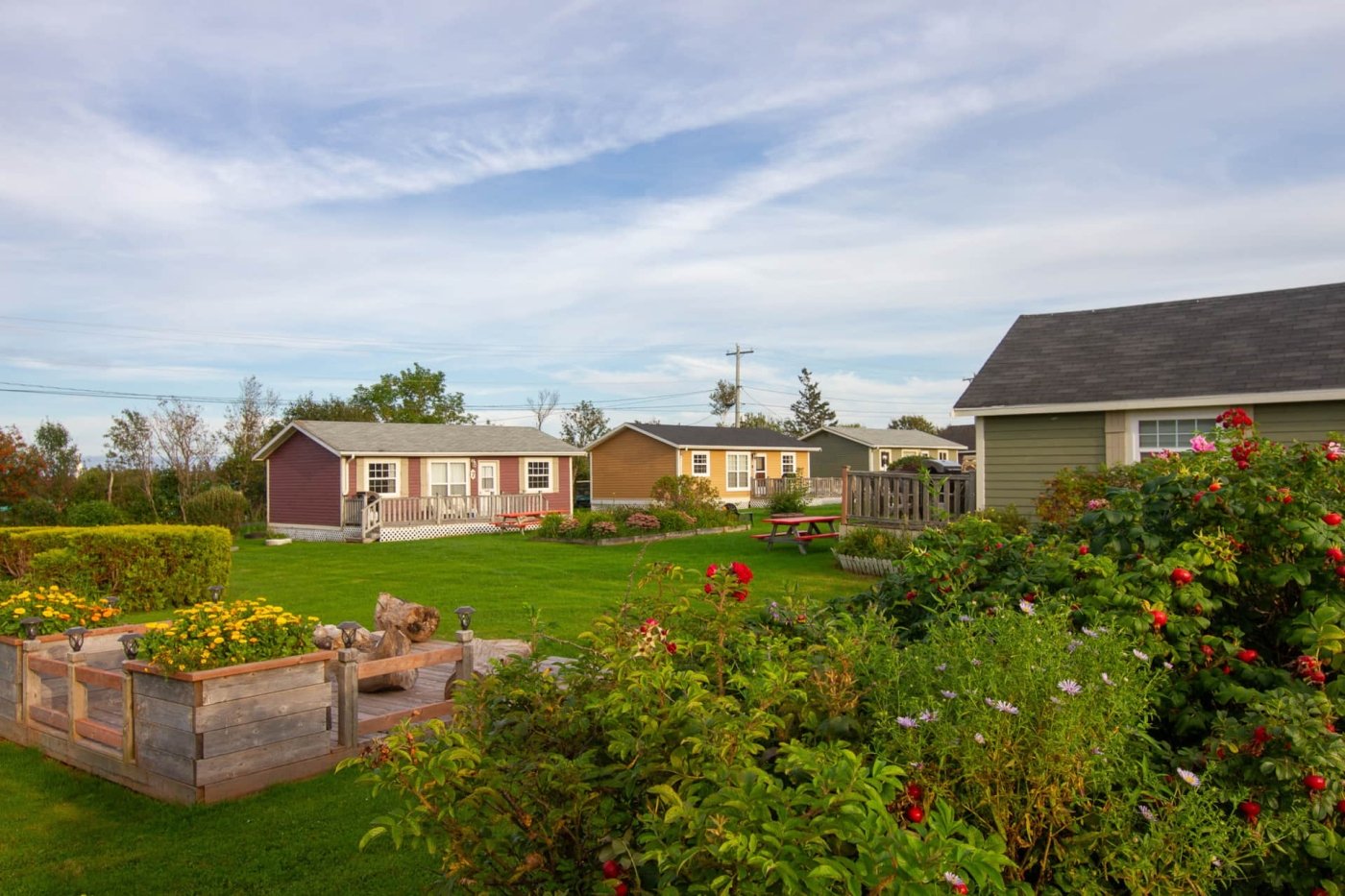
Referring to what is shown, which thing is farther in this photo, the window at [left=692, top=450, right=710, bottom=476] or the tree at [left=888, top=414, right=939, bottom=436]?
the tree at [left=888, top=414, right=939, bottom=436]

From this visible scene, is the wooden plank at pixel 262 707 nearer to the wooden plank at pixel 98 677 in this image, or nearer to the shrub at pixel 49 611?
the wooden plank at pixel 98 677

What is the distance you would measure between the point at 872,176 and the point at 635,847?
50.6ft

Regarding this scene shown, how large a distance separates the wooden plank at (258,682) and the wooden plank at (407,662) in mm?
401

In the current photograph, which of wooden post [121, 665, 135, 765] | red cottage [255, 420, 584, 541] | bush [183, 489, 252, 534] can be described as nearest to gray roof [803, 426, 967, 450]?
red cottage [255, 420, 584, 541]

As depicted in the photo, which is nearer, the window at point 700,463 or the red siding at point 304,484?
the red siding at point 304,484

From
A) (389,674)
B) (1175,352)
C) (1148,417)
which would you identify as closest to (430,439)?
(1148,417)

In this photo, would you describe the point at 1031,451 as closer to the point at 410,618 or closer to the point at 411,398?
the point at 410,618

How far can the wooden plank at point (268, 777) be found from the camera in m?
5.23

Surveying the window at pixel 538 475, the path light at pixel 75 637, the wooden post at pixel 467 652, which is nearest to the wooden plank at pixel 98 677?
the path light at pixel 75 637

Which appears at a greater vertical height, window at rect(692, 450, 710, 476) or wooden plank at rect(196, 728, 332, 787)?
window at rect(692, 450, 710, 476)

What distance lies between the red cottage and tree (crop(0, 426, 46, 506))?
6.42m

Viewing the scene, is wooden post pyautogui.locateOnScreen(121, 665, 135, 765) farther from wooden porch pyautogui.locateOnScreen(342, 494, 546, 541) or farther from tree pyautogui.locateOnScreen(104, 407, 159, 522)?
tree pyautogui.locateOnScreen(104, 407, 159, 522)

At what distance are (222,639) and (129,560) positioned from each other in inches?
390

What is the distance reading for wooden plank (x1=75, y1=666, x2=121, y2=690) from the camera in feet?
19.3
